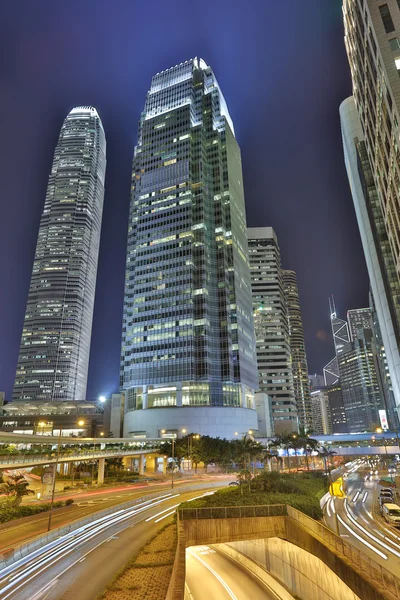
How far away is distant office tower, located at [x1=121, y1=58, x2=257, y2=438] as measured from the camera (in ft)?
430

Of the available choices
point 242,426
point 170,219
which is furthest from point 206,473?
point 170,219

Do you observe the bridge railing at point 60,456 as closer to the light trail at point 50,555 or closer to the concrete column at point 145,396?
the light trail at point 50,555

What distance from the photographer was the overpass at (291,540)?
62.3 ft

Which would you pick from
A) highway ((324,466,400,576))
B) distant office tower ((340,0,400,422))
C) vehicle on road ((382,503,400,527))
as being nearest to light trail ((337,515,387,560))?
highway ((324,466,400,576))

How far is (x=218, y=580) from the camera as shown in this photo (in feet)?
107

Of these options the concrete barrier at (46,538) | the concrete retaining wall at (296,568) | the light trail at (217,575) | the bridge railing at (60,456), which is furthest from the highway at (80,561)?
the bridge railing at (60,456)

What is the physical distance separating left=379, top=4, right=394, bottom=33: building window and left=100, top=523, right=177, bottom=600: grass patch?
63.3m

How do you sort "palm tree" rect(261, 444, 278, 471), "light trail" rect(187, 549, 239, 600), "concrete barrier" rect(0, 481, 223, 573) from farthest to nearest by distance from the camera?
"palm tree" rect(261, 444, 278, 471) → "light trail" rect(187, 549, 239, 600) → "concrete barrier" rect(0, 481, 223, 573)

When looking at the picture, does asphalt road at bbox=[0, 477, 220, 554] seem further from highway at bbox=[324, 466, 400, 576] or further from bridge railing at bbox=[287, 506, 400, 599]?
highway at bbox=[324, 466, 400, 576]

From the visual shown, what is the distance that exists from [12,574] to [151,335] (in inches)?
4605

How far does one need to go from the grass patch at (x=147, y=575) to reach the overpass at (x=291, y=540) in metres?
1.32

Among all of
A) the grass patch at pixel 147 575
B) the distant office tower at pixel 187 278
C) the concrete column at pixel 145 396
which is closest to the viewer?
the grass patch at pixel 147 575

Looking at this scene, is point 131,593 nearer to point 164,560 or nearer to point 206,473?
point 164,560

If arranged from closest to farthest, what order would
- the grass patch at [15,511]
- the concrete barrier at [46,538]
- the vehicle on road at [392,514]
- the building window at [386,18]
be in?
→ 1. the concrete barrier at [46,538]
2. the grass patch at [15,511]
3. the vehicle on road at [392,514]
4. the building window at [386,18]
